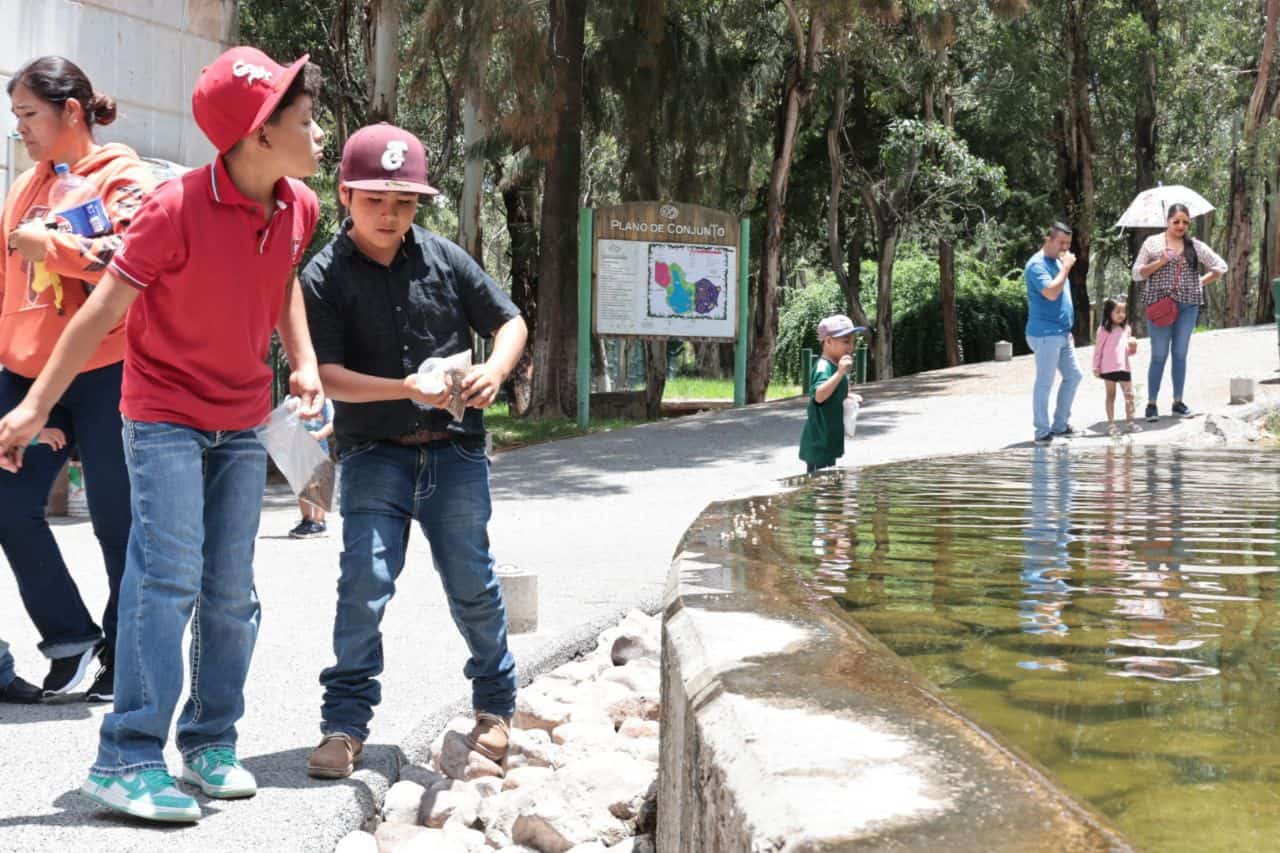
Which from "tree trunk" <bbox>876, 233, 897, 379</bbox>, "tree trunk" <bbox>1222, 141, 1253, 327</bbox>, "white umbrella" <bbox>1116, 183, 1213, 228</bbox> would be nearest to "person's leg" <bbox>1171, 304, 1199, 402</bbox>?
"white umbrella" <bbox>1116, 183, 1213, 228</bbox>

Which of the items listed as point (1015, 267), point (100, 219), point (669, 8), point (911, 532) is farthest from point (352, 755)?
point (1015, 267)

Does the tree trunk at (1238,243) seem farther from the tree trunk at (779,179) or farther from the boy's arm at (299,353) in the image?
the boy's arm at (299,353)

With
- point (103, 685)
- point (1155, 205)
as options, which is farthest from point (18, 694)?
point (1155, 205)

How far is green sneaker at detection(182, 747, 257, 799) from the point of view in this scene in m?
3.81

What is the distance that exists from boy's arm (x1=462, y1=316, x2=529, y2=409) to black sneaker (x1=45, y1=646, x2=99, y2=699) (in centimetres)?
169

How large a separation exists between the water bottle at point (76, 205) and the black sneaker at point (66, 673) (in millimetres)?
1374

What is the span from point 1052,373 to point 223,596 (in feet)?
33.9

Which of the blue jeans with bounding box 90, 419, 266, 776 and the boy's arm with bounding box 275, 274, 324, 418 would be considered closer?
the blue jeans with bounding box 90, 419, 266, 776

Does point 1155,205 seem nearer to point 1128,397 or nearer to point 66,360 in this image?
point 1128,397

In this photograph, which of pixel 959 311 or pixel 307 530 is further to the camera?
pixel 959 311

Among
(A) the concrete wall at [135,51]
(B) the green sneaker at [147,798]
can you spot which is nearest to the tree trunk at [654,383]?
(A) the concrete wall at [135,51]

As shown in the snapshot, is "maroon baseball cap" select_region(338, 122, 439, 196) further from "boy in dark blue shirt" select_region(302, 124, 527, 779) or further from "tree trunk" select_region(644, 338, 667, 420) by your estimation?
"tree trunk" select_region(644, 338, 667, 420)

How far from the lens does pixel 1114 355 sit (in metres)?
14.2

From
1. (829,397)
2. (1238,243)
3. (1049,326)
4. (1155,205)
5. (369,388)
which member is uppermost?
(1238,243)
